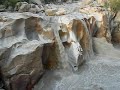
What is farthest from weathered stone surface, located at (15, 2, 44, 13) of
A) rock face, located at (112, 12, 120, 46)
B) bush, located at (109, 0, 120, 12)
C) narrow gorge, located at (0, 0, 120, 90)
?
bush, located at (109, 0, 120, 12)

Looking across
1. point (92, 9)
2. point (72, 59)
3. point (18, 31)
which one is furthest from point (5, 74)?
point (92, 9)

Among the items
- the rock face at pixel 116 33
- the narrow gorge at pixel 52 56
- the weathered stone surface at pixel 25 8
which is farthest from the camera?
the rock face at pixel 116 33

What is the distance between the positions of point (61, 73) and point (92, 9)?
6.46 m

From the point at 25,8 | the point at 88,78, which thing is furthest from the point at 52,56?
the point at 25,8

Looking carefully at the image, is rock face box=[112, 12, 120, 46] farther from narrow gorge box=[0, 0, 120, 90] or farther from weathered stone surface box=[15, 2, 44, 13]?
weathered stone surface box=[15, 2, 44, 13]

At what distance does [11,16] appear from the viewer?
966cm

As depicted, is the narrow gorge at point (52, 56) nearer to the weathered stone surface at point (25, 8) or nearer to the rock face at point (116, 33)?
the weathered stone surface at point (25, 8)

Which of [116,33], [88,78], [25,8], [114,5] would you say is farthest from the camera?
[114,5]

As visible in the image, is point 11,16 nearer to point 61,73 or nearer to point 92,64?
point 61,73

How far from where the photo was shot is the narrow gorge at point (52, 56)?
8359 millimetres

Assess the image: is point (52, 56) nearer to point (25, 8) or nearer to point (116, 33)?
point (25, 8)

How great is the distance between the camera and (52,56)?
10.2 meters

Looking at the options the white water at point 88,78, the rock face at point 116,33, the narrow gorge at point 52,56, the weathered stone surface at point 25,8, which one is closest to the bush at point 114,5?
the rock face at point 116,33

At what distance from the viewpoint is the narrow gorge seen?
8.36 meters
